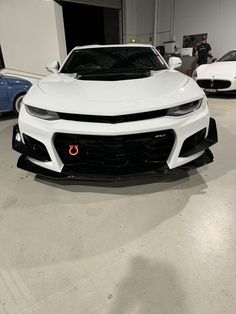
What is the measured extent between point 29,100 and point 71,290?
122 cm

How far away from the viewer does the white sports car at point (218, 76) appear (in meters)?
4.52

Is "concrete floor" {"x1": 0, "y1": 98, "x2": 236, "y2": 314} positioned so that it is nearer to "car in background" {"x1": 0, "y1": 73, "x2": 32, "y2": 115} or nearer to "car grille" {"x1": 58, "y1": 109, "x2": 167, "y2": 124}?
"car grille" {"x1": 58, "y1": 109, "x2": 167, "y2": 124}

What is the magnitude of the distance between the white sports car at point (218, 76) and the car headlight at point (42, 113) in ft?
13.5

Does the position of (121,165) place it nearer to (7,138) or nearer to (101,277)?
(101,277)

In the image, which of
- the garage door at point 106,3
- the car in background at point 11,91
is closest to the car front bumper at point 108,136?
the car in background at point 11,91

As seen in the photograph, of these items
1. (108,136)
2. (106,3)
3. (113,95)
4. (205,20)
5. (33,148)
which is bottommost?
(33,148)

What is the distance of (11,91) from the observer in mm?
3664

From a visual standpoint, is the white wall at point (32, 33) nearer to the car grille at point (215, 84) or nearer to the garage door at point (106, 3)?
the garage door at point (106, 3)

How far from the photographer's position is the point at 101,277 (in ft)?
3.67

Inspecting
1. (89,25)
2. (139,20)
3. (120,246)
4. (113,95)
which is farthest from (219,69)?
(89,25)

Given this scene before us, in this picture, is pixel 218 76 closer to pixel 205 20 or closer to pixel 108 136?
pixel 108 136

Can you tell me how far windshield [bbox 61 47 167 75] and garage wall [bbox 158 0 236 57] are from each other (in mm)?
6880

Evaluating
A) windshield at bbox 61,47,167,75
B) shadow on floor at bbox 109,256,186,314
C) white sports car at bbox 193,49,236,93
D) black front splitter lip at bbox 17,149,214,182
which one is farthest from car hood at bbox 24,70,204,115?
white sports car at bbox 193,49,236,93

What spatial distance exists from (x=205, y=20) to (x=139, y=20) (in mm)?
2737
